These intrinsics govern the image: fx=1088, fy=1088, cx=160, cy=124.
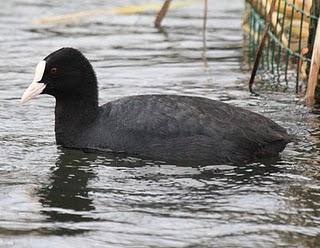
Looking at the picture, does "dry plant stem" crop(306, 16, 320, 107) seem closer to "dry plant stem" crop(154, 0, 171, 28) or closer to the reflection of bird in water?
the reflection of bird in water

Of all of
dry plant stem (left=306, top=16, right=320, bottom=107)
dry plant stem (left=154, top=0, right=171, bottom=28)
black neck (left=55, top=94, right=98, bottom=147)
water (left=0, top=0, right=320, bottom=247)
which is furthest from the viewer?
dry plant stem (left=154, top=0, right=171, bottom=28)

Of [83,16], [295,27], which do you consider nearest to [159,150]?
[295,27]

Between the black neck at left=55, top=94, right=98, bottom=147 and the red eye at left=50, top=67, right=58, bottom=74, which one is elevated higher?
the red eye at left=50, top=67, right=58, bottom=74

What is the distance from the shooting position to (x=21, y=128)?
747cm

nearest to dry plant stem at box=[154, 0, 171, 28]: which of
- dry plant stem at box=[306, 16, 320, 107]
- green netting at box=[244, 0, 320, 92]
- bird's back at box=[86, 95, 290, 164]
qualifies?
green netting at box=[244, 0, 320, 92]

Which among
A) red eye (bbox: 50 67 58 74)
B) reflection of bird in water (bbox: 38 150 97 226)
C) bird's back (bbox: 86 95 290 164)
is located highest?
red eye (bbox: 50 67 58 74)

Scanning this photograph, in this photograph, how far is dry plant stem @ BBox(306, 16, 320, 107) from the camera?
309 inches

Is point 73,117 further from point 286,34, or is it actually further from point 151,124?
point 286,34

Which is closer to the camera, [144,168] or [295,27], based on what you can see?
[144,168]

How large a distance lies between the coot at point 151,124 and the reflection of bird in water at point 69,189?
0.61 feet

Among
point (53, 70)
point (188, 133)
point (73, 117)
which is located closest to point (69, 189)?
point (188, 133)

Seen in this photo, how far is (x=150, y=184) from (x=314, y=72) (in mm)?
2306

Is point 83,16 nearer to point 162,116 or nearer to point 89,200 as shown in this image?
point 162,116

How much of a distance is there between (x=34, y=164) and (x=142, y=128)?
688 millimetres
